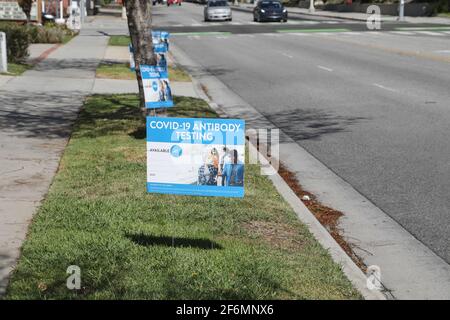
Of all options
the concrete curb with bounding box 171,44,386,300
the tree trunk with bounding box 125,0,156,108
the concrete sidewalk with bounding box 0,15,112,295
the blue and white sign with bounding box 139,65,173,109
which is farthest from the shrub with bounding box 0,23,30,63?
the concrete curb with bounding box 171,44,386,300

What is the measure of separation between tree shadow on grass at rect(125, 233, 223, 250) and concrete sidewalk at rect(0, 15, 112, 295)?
3.27 ft

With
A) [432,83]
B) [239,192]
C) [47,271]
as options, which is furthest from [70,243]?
[432,83]

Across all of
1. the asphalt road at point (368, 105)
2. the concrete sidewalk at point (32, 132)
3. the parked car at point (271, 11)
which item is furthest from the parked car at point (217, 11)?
→ the concrete sidewalk at point (32, 132)

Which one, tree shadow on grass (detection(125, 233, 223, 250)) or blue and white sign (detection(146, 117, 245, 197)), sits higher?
blue and white sign (detection(146, 117, 245, 197))

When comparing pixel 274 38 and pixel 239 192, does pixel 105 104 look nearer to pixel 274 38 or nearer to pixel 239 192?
pixel 239 192

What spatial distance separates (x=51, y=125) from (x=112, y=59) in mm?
14402

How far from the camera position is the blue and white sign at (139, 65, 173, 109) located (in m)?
11.2

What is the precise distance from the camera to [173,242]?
6379 mm

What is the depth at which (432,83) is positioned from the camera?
781 inches

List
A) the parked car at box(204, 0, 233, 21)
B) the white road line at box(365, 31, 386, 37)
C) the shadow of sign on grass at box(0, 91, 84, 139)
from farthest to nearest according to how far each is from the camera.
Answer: the parked car at box(204, 0, 233, 21) < the white road line at box(365, 31, 386, 37) < the shadow of sign on grass at box(0, 91, 84, 139)

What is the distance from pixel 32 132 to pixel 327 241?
6.93 metres

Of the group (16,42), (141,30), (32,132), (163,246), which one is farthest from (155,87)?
(16,42)

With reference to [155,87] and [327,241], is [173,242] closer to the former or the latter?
[327,241]

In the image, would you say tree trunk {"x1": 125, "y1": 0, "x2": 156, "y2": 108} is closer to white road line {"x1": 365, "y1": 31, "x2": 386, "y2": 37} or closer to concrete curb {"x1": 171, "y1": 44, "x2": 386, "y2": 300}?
concrete curb {"x1": 171, "y1": 44, "x2": 386, "y2": 300}
